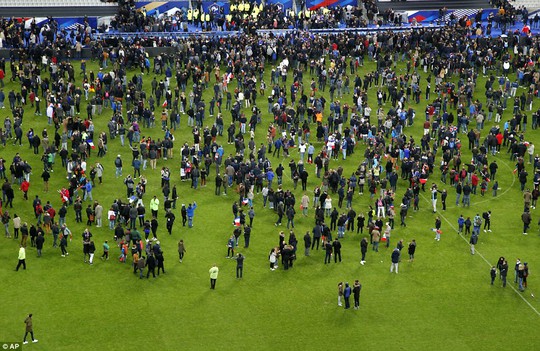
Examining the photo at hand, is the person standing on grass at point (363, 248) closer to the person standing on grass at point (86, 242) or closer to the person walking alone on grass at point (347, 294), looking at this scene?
the person walking alone on grass at point (347, 294)

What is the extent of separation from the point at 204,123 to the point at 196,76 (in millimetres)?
6490

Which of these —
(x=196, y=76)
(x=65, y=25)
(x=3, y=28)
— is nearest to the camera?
(x=196, y=76)

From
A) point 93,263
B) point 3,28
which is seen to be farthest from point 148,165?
point 3,28

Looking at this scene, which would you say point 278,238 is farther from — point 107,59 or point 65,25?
point 65,25

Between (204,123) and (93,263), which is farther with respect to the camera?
(204,123)

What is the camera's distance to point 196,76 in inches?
3548

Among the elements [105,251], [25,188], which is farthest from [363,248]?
[25,188]

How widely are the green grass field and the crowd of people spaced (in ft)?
3.18

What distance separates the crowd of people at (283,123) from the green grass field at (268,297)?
38.1 inches

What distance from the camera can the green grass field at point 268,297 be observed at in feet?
192

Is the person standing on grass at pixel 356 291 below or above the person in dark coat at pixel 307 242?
below

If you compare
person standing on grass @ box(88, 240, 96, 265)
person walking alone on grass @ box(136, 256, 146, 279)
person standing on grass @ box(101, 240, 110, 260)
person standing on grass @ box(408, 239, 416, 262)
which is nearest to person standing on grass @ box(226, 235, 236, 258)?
person walking alone on grass @ box(136, 256, 146, 279)

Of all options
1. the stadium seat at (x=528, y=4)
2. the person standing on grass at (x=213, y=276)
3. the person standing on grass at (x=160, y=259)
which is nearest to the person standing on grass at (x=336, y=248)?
the person standing on grass at (x=213, y=276)

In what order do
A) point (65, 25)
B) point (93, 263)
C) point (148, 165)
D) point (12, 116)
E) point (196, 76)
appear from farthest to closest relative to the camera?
point (65, 25) < point (196, 76) < point (12, 116) < point (148, 165) < point (93, 263)
